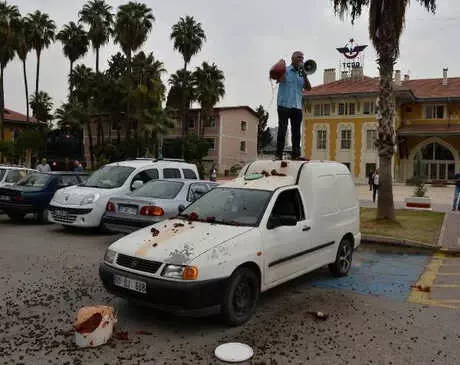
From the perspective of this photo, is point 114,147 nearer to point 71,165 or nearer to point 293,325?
point 71,165

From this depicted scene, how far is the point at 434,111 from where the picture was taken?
161ft

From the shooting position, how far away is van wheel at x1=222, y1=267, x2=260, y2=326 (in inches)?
189

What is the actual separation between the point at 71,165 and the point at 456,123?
38559 mm

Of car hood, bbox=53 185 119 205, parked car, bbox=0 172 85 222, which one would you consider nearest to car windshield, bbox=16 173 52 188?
parked car, bbox=0 172 85 222

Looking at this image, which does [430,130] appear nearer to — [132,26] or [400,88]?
[400,88]

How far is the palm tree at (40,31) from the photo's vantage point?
1879 inches

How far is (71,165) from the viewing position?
29156mm

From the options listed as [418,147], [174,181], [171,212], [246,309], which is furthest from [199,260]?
[418,147]

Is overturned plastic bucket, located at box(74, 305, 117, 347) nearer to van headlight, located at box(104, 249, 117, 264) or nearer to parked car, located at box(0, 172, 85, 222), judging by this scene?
van headlight, located at box(104, 249, 117, 264)

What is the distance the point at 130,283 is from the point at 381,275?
15.4 feet

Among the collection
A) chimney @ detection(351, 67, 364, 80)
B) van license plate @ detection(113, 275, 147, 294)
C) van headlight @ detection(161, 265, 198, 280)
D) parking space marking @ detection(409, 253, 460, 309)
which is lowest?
parking space marking @ detection(409, 253, 460, 309)

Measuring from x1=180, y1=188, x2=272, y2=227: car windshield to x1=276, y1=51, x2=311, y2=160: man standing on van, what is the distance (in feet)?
8.39

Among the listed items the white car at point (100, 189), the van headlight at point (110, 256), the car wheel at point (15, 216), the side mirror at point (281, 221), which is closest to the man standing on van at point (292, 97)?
the side mirror at point (281, 221)

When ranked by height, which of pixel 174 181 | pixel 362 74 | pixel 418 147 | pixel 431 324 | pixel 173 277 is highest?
pixel 362 74
